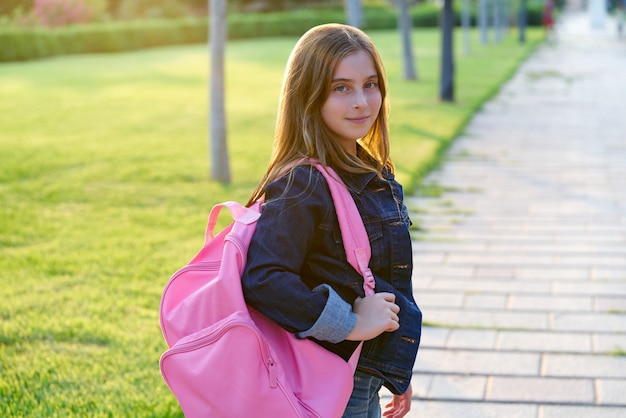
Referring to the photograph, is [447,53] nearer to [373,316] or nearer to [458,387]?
[458,387]

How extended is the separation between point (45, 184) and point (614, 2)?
6701 cm

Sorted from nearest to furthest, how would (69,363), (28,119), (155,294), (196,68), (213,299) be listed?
(213,299)
(69,363)
(155,294)
(28,119)
(196,68)

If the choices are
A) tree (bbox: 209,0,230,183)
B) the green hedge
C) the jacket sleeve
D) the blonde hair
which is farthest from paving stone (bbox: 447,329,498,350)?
the green hedge

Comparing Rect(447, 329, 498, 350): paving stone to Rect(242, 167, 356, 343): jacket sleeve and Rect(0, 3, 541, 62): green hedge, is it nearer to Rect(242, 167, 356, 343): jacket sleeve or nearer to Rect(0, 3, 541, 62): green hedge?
Rect(242, 167, 356, 343): jacket sleeve

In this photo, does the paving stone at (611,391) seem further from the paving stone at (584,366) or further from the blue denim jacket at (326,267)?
the blue denim jacket at (326,267)

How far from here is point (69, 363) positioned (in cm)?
383

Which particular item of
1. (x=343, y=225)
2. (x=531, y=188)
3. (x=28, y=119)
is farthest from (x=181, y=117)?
(x=343, y=225)

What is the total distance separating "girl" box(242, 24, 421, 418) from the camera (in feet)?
6.35

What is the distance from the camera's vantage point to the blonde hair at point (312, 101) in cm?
206

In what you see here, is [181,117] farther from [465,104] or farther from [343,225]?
[343,225]

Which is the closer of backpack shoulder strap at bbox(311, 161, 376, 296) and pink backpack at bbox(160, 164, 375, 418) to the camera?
pink backpack at bbox(160, 164, 375, 418)

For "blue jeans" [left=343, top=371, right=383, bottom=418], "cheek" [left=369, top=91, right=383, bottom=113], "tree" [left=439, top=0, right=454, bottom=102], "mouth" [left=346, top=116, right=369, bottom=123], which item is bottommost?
"tree" [left=439, top=0, right=454, bottom=102]

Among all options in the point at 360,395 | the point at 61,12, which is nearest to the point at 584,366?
the point at 360,395

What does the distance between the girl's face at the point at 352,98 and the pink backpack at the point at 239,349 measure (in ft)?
0.47
